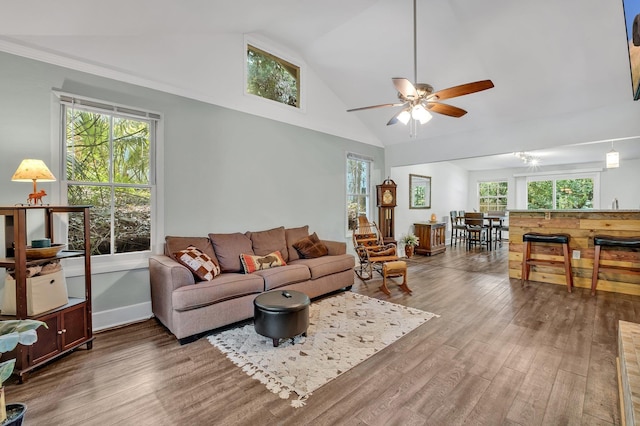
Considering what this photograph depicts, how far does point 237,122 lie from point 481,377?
3.83 meters

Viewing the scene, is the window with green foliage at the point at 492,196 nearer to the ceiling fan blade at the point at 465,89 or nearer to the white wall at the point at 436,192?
the white wall at the point at 436,192

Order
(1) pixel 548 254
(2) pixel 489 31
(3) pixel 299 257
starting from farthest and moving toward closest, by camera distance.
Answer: (1) pixel 548 254 → (3) pixel 299 257 → (2) pixel 489 31

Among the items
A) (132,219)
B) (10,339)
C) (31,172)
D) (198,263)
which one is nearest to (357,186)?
(198,263)

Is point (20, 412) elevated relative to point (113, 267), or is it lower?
lower

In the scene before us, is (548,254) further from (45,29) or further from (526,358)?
(45,29)

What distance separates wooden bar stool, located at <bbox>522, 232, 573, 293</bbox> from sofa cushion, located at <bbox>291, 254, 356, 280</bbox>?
2832 millimetres

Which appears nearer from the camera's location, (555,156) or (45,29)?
(45,29)

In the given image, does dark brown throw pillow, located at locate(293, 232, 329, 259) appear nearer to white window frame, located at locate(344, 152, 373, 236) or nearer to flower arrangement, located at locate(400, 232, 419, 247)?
white window frame, located at locate(344, 152, 373, 236)

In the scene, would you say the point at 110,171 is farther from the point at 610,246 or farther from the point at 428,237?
the point at 610,246

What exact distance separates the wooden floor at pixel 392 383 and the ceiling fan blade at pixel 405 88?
234cm

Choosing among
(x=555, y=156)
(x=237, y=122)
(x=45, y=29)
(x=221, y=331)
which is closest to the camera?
(x=45, y=29)

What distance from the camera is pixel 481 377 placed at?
2.11 m

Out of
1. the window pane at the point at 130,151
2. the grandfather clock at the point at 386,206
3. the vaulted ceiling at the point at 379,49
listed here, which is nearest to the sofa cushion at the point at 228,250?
the window pane at the point at 130,151

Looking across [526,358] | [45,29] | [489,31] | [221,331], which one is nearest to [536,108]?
[489,31]
